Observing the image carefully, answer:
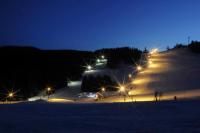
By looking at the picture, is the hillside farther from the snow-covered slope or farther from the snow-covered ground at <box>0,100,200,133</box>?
the snow-covered ground at <box>0,100,200,133</box>

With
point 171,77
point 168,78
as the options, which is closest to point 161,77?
point 168,78

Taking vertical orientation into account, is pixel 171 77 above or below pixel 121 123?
above

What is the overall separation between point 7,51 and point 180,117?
103518 millimetres

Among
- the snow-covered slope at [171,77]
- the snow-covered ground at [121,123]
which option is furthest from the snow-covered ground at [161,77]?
the snow-covered ground at [121,123]

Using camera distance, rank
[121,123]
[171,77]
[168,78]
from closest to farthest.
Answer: [121,123], [168,78], [171,77]

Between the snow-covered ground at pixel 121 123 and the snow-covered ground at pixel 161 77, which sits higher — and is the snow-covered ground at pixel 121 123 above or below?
below

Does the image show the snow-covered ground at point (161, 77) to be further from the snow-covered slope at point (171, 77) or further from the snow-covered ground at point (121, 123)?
the snow-covered ground at point (121, 123)

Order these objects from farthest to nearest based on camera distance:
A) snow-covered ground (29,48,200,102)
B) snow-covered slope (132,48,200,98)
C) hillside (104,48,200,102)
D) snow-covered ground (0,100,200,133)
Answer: snow-covered ground (29,48,200,102) → snow-covered slope (132,48,200,98) → hillside (104,48,200,102) → snow-covered ground (0,100,200,133)

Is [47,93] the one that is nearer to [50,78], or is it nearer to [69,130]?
[50,78]

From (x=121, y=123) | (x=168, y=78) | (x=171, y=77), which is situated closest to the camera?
(x=121, y=123)

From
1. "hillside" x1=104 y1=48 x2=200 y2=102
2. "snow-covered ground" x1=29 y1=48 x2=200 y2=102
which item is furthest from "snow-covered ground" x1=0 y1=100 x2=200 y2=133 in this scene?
"snow-covered ground" x1=29 y1=48 x2=200 y2=102

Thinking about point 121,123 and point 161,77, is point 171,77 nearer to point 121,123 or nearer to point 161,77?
point 161,77

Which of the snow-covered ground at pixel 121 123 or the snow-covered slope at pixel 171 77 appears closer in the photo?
the snow-covered ground at pixel 121 123

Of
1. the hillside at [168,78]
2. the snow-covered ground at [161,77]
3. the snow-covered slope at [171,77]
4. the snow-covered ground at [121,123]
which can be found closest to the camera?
the snow-covered ground at [121,123]
